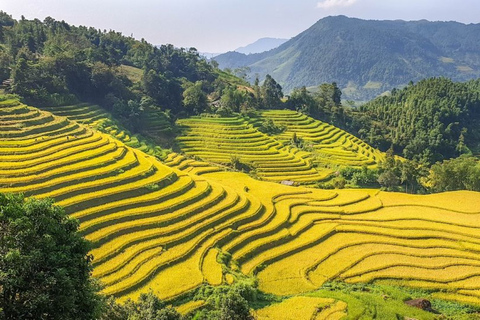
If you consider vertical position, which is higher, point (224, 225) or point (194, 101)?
point (194, 101)

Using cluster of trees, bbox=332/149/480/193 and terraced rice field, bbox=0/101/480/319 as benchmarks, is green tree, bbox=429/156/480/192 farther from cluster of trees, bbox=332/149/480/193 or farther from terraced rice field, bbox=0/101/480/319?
terraced rice field, bbox=0/101/480/319

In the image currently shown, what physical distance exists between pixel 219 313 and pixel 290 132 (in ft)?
173

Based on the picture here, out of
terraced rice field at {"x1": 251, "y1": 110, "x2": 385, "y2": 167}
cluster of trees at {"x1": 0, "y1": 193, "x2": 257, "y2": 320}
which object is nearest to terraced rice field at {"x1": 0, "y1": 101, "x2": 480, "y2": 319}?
cluster of trees at {"x1": 0, "y1": 193, "x2": 257, "y2": 320}

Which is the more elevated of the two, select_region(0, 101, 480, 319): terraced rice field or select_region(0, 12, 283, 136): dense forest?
select_region(0, 12, 283, 136): dense forest

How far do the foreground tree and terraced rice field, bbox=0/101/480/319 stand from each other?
328 inches

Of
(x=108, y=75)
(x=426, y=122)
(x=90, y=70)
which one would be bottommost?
(x=426, y=122)

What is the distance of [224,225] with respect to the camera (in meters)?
26.3

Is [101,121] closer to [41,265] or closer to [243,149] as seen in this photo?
[243,149]

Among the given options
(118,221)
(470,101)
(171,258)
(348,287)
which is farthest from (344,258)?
(470,101)

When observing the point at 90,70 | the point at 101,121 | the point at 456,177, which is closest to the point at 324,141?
the point at 456,177

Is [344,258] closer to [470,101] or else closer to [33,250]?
[33,250]

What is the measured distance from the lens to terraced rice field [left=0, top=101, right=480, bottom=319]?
2153 centimetres

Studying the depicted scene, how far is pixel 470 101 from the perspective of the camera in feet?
318

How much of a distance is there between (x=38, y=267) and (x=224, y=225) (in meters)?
16.8
